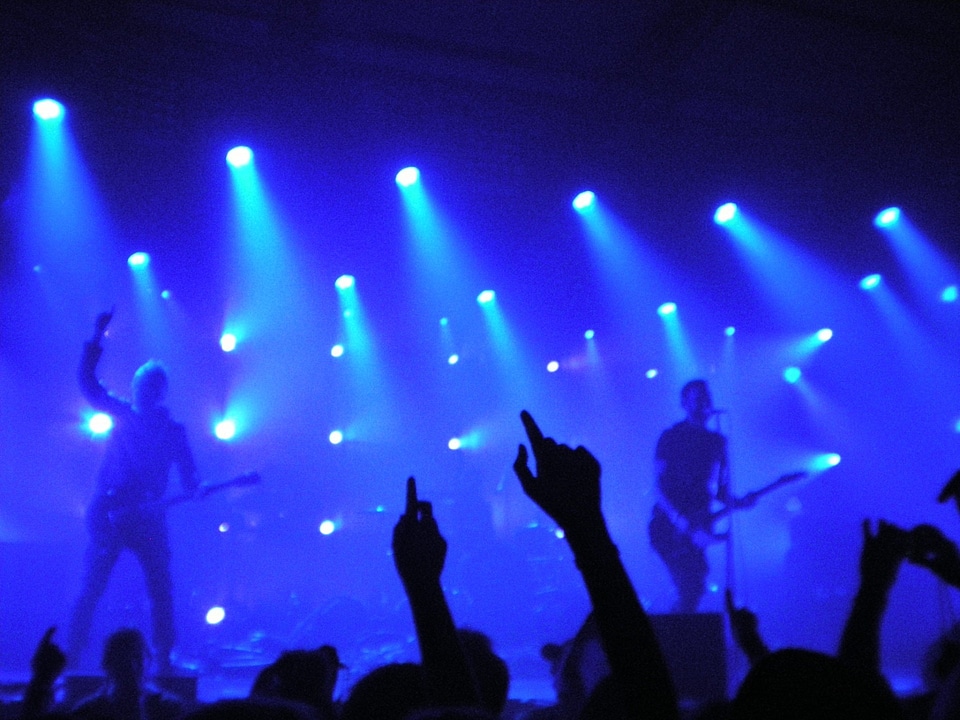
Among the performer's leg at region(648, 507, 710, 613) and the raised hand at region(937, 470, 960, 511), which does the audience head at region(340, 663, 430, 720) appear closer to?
the raised hand at region(937, 470, 960, 511)

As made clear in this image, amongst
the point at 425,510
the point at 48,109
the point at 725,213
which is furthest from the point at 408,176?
the point at 425,510

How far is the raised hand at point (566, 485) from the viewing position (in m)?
1.37

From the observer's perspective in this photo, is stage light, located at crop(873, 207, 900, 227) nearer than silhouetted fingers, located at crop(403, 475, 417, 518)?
No

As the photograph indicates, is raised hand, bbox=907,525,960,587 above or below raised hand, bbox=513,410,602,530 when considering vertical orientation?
below

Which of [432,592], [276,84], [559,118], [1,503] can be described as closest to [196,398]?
[1,503]

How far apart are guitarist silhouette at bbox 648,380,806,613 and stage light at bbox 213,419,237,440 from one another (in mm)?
7710

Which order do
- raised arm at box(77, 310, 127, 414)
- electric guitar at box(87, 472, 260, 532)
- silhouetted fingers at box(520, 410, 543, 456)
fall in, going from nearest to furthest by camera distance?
silhouetted fingers at box(520, 410, 543, 456) < raised arm at box(77, 310, 127, 414) < electric guitar at box(87, 472, 260, 532)

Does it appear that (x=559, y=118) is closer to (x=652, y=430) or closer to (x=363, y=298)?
(x=363, y=298)

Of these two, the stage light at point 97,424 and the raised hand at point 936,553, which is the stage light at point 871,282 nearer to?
the raised hand at point 936,553

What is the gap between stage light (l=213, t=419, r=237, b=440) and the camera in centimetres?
1216

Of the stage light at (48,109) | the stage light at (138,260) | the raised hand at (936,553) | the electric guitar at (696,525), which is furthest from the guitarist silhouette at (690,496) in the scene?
the stage light at (138,260)

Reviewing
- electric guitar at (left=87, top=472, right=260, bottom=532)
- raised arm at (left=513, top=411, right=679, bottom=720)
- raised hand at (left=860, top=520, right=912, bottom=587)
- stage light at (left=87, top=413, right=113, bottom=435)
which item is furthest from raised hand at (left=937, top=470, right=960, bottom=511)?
stage light at (left=87, top=413, right=113, bottom=435)

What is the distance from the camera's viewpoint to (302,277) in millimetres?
10578

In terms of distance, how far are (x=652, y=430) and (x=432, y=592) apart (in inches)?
507
